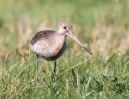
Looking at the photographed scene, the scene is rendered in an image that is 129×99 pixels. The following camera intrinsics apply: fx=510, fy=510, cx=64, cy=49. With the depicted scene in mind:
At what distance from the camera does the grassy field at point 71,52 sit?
6281mm

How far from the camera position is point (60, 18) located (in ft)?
41.3

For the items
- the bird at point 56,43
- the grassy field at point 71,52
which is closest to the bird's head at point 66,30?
the bird at point 56,43

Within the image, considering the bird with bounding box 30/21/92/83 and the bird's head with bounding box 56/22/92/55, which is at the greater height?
the bird's head with bounding box 56/22/92/55

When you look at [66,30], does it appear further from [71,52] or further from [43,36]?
[71,52]

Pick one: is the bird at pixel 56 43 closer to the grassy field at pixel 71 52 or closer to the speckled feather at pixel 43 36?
the speckled feather at pixel 43 36

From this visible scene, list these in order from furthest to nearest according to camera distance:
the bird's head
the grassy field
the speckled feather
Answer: the speckled feather
the bird's head
the grassy field

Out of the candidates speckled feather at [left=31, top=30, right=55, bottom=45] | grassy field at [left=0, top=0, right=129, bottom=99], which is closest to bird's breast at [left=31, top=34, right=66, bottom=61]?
speckled feather at [left=31, top=30, right=55, bottom=45]

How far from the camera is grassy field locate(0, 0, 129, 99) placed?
247 inches

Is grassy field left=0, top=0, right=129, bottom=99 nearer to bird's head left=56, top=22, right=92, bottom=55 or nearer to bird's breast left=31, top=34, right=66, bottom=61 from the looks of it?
bird's breast left=31, top=34, right=66, bottom=61

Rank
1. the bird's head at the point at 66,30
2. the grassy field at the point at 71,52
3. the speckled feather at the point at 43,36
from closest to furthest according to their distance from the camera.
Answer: the grassy field at the point at 71,52 → the bird's head at the point at 66,30 → the speckled feather at the point at 43,36

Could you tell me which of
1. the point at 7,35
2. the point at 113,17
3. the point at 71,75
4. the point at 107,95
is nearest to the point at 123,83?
the point at 107,95

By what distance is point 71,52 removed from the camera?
892cm

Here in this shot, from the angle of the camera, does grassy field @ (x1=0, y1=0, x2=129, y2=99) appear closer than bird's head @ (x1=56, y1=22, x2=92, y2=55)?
Yes

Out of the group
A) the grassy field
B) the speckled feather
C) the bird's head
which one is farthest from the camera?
the speckled feather
